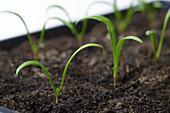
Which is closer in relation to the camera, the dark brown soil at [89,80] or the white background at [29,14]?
the dark brown soil at [89,80]

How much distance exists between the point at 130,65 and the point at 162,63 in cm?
17

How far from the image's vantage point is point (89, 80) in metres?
1.09

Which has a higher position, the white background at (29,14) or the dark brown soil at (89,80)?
the white background at (29,14)

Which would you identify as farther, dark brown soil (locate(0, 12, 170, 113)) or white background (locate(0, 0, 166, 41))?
white background (locate(0, 0, 166, 41))

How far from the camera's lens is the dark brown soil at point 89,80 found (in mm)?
854

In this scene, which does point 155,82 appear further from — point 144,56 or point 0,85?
point 0,85

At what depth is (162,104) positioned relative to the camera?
0.88 m

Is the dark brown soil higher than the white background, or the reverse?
the white background

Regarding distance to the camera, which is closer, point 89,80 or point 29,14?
point 89,80

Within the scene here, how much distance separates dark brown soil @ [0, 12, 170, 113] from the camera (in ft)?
2.80

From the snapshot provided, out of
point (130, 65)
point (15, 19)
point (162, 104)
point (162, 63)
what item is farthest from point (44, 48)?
point (162, 104)

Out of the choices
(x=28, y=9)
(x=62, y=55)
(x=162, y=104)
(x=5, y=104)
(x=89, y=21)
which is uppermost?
(x=28, y=9)

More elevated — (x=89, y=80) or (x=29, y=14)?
(x=29, y=14)

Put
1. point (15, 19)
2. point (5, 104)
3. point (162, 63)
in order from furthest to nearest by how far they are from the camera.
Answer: point (15, 19), point (162, 63), point (5, 104)
